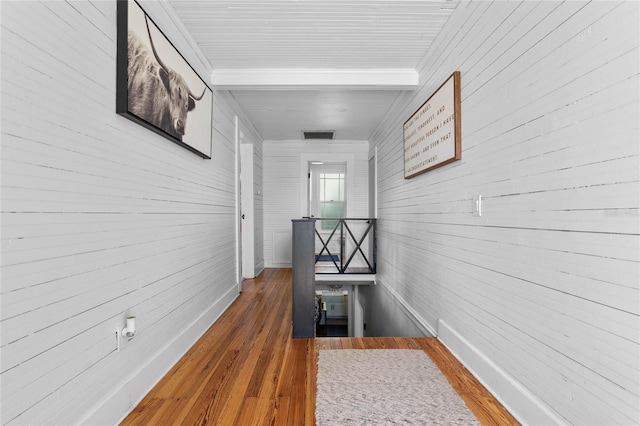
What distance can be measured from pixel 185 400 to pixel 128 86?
1659mm

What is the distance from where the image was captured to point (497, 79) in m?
1.72

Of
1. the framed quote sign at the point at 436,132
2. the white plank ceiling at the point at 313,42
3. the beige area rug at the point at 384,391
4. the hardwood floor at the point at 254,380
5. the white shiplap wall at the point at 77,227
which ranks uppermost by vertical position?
the white plank ceiling at the point at 313,42

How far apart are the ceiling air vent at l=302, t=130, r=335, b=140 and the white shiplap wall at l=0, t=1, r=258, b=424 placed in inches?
138

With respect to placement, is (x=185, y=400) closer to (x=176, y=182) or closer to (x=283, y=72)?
(x=176, y=182)

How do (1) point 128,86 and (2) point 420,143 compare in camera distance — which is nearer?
(1) point 128,86

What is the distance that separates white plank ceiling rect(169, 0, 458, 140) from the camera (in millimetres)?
2203

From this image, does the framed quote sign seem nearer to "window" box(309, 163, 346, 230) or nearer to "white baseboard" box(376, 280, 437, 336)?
"white baseboard" box(376, 280, 437, 336)

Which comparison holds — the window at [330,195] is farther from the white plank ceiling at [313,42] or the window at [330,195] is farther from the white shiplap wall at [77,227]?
the white shiplap wall at [77,227]

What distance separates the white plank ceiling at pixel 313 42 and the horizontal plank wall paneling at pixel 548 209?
39 centimetres

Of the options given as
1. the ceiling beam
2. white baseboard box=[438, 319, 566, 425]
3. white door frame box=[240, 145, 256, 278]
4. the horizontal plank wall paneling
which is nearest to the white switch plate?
the horizontal plank wall paneling

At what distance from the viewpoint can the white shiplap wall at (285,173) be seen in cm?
625

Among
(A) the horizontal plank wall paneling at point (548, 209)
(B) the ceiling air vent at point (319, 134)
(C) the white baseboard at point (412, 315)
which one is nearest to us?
(A) the horizontal plank wall paneling at point (548, 209)

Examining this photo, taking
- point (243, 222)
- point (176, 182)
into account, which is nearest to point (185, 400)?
point (176, 182)

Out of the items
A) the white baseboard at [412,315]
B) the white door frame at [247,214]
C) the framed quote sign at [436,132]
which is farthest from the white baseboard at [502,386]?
the white door frame at [247,214]
